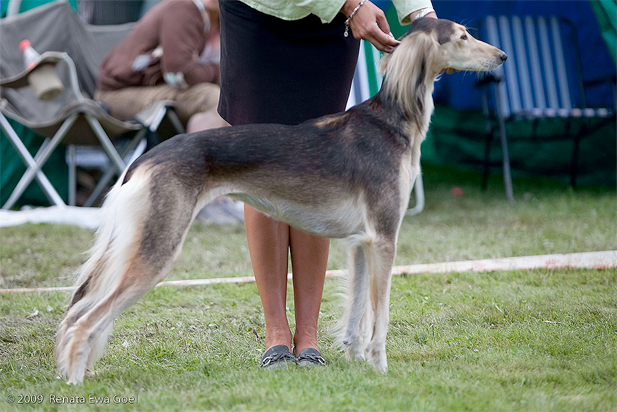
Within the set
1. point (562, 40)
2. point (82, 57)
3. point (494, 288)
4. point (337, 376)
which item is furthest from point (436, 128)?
point (337, 376)

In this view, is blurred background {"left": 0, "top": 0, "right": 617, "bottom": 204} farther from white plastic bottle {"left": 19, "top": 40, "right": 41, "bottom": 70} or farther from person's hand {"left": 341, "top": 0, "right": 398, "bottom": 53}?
person's hand {"left": 341, "top": 0, "right": 398, "bottom": 53}

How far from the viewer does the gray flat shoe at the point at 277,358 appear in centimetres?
266

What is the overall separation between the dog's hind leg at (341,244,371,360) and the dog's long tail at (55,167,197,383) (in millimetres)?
773

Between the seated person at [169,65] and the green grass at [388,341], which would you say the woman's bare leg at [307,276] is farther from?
the seated person at [169,65]

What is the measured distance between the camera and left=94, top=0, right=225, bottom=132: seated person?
616 cm

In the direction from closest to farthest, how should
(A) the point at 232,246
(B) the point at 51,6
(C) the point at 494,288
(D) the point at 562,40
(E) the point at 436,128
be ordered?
1. (C) the point at 494,288
2. (A) the point at 232,246
3. (B) the point at 51,6
4. (D) the point at 562,40
5. (E) the point at 436,128

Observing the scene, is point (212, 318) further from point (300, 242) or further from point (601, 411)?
point (601, 411)

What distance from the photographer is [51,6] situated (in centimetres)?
718

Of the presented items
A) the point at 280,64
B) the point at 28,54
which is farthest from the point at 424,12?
the point at 28,54

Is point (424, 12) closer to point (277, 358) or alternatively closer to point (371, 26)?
point (371, 26)

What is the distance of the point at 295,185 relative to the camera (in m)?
2.49

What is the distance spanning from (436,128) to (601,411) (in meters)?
7.11

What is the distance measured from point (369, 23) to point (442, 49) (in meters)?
0.31

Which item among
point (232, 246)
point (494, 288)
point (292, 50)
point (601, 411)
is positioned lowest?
point (232, 246)
